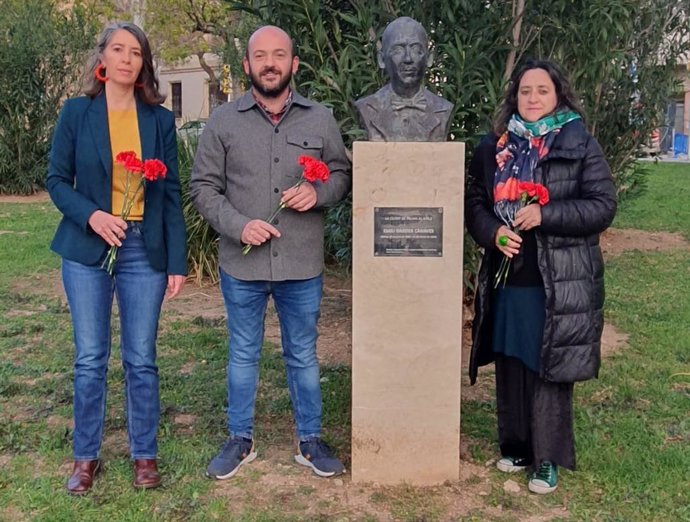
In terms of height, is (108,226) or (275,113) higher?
(275,113)

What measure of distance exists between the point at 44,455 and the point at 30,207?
444 inches

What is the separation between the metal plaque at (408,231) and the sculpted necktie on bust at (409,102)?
48cm

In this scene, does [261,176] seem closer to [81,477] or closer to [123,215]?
[123,215]

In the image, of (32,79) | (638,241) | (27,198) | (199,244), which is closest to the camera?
(199,244)

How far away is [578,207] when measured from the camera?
3527 millimetres

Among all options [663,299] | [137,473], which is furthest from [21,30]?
[137,473]

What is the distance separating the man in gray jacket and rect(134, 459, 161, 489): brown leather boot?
0.63m

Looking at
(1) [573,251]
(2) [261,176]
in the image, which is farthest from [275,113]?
(1) [573,251]

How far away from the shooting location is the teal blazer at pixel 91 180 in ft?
11.7

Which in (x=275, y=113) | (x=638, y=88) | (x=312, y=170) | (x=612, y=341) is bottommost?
(x=612, y=341)

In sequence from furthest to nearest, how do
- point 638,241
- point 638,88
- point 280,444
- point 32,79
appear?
1. point 32,79
2. point 638,241
3. point 638,88
4. point 280,444

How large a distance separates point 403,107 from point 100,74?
138 cm

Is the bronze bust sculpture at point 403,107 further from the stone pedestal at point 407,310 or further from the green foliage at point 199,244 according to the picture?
the green foliage at point 199,244

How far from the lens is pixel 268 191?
3.75m
